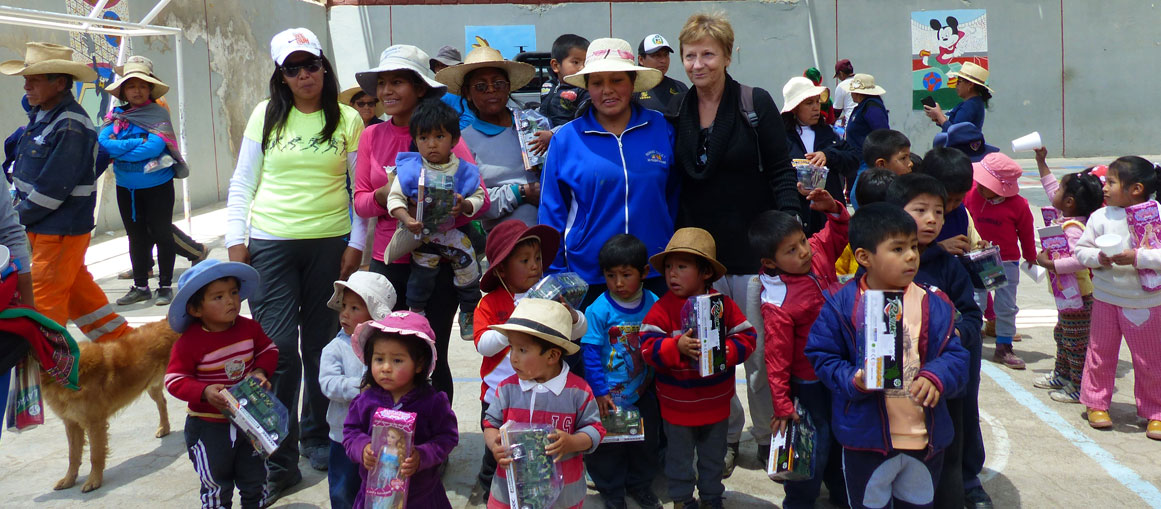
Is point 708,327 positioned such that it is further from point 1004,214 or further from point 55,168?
point 55,168

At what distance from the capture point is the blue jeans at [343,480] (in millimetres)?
3781

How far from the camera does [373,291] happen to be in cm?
376

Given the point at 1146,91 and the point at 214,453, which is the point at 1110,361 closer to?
the point at 214,453

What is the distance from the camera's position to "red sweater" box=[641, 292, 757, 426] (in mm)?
3893

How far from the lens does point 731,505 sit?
13.9 ft

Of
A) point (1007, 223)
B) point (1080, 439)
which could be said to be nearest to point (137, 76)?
point (1007, 223)

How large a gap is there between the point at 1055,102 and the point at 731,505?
58.0 ft

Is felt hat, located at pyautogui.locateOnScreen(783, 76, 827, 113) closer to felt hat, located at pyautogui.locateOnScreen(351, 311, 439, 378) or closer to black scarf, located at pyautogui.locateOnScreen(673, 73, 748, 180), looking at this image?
black scarf, located at pyautogui.locateOnScreen(673, 73, 748, 180)

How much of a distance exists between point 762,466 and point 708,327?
125cm

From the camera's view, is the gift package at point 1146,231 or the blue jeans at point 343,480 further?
the gift package at point 1146,231

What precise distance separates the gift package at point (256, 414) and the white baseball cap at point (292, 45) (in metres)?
1.54

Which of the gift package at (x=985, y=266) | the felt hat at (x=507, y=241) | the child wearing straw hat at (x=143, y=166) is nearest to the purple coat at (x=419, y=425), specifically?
the felt hat at (x=507, y=241)

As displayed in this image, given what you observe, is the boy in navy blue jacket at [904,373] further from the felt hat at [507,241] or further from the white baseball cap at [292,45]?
the white baseball cap at [292,45]

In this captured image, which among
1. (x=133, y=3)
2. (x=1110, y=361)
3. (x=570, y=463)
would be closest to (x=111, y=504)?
(x=570, y=463)
